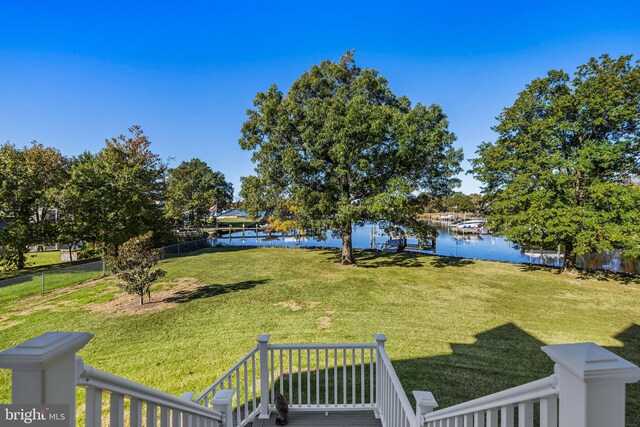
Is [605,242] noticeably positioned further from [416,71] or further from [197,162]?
[197,162]

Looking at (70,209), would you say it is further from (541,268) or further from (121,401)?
(541,268)

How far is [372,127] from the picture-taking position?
1095cm

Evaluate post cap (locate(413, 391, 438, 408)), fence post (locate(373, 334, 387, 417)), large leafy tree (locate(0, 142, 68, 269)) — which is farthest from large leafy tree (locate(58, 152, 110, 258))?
post cap (locate(413, 391, 438, 408))

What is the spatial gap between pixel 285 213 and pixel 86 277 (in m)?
9.65

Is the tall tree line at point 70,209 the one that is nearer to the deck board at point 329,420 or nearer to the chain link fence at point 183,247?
the chain link fence at point 183,247

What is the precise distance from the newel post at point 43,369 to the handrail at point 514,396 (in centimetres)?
159

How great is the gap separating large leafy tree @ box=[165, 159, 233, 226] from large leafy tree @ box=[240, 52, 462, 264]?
48.3ft

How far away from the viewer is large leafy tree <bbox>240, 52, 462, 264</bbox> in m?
11.3

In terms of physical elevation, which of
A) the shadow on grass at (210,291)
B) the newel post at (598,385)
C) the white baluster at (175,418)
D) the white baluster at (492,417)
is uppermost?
the newel post at (598,385)

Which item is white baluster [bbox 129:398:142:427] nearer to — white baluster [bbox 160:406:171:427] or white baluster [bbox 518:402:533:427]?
white baluster [bbox 160:406:171:427]

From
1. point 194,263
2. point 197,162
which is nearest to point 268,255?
point 194,263

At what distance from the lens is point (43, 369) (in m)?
0.93

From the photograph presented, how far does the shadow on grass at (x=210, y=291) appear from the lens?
8469 millimetres

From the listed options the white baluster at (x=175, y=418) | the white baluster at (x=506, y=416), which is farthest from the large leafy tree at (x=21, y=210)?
the white baluster at (x=506, y=416)
